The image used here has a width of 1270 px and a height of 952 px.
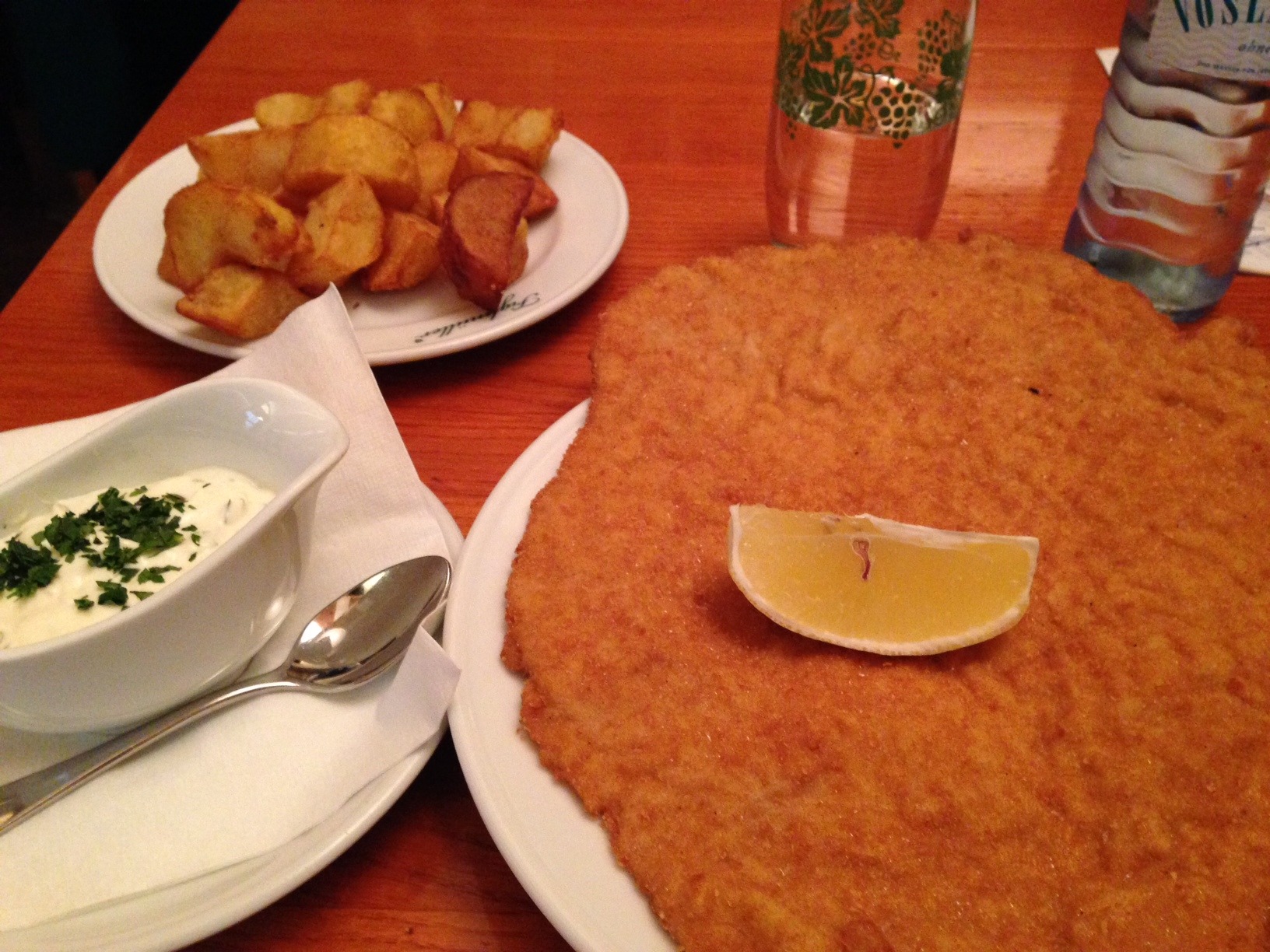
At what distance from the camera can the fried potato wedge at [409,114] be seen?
197cm

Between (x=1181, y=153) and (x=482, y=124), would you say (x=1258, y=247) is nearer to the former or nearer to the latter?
(x=1181, y=153)

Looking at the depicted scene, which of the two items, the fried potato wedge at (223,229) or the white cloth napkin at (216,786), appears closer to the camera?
the white cloth napkin at (216,786)

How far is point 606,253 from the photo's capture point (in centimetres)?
187

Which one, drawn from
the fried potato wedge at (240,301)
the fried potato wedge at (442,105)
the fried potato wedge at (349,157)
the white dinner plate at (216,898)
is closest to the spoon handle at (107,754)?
the white dinner plate at (216,898)

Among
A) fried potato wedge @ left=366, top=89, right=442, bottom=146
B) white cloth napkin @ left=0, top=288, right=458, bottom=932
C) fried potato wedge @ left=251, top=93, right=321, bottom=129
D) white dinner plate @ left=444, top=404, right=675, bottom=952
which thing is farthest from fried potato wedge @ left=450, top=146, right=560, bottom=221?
white cloth napkin @ left=0, top=288, right=458, bottom=932

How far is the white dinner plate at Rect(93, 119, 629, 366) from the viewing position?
5.62 feet

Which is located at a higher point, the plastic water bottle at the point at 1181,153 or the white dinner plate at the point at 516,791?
the plastic water bottle at the point at 1181,153

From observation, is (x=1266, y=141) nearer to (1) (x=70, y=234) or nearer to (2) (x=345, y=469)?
(2) (x=345, y=469)

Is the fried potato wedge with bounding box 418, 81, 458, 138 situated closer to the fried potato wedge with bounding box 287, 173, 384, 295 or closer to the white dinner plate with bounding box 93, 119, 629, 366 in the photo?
the white dinner plate with bounding box 93, 119, 629, 366

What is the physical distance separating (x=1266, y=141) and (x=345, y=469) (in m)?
1.60

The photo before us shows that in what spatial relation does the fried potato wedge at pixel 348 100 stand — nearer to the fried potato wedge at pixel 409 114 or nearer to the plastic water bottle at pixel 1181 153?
the fried potato wedge at pixel 409 114

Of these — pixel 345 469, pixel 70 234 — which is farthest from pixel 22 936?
pixel 70 234

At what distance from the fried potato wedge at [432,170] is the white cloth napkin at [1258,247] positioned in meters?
1.36

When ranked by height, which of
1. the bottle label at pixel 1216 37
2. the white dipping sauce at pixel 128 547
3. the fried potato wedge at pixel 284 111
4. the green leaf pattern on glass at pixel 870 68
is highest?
the bottle label at pixel 1216 37
